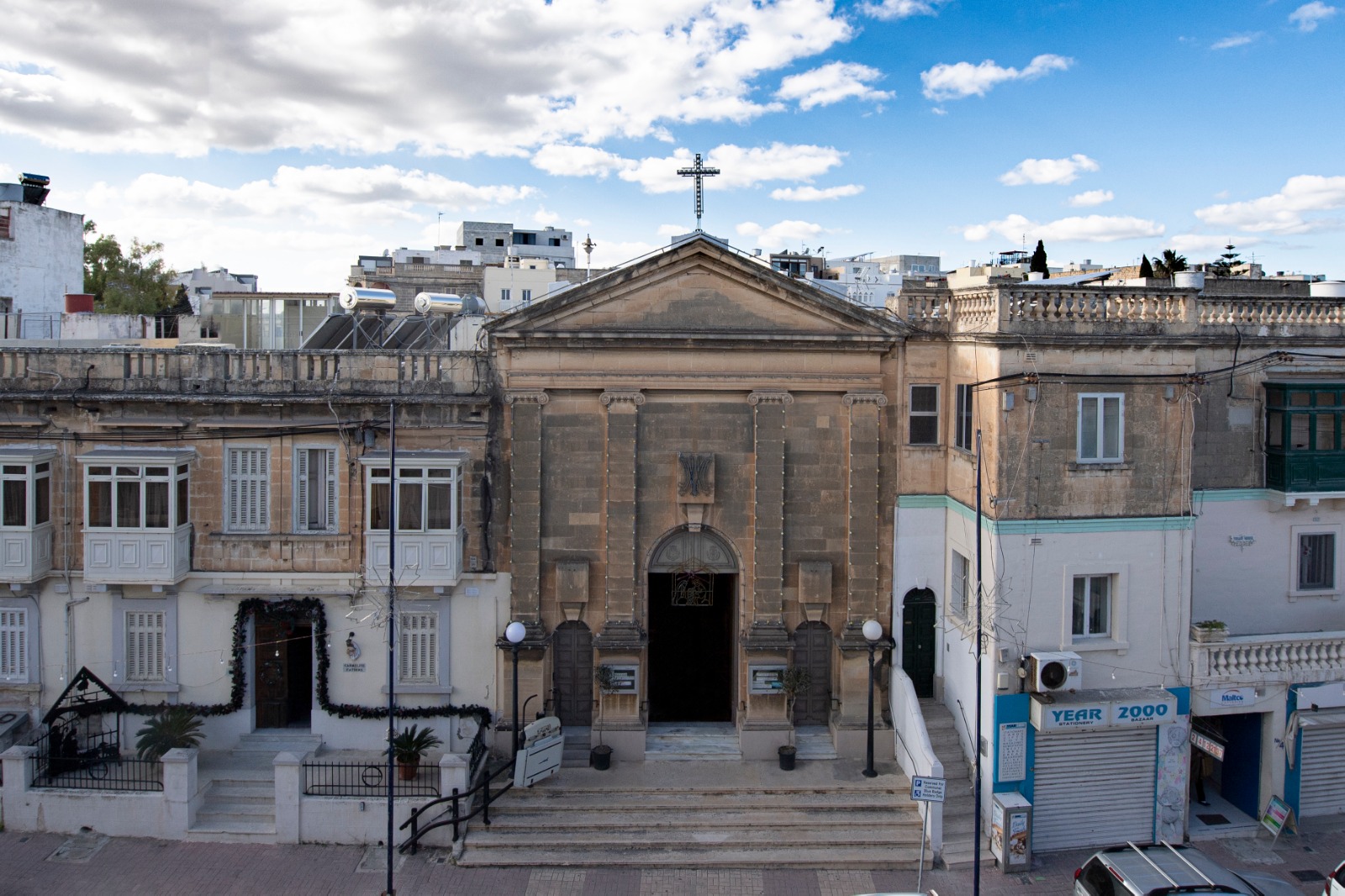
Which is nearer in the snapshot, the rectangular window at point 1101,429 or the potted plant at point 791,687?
the rectangular window at point 1101,429

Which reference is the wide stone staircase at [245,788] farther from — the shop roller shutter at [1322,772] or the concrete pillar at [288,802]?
the shop roller shutter at [1322,772]

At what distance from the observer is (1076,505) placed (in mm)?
19312

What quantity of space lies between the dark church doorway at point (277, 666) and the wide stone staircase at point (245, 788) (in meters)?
0.40

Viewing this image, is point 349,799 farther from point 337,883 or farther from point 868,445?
point 868,445

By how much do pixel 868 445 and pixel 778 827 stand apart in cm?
817

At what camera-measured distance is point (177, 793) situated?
18.9 m

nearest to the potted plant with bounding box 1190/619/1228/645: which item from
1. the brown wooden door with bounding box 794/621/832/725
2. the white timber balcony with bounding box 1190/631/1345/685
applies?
the white timber balcony with bounding box 1190/631/1345/685

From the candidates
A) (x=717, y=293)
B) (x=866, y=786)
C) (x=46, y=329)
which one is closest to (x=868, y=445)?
(x=717, y=293)

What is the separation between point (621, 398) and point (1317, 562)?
15.9 meters

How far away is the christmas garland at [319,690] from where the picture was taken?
2131 centimetres

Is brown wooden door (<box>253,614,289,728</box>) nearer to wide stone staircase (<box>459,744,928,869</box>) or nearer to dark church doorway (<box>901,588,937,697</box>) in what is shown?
wide stone staircase (<box>459,744,928,869</box>)

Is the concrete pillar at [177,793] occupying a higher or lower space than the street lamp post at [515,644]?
lower

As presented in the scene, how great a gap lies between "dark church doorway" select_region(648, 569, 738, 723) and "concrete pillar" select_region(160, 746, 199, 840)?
9.73 m

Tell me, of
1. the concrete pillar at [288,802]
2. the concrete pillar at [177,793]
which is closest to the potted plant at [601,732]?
the concrete pillar at [288,802]
